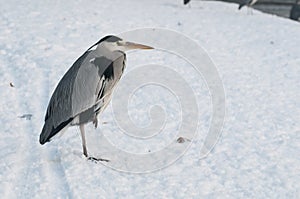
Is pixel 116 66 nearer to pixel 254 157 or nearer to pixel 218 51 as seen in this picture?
pixel 254 157

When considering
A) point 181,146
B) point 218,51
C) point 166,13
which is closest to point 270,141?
point 181,146

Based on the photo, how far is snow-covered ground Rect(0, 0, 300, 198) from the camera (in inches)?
159

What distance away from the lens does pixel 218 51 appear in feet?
27.9

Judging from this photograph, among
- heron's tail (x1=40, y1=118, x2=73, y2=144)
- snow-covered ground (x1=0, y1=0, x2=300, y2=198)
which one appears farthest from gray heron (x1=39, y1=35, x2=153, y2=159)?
snow-covered ground (x1=0, y1=0, x2=300, y2=198)

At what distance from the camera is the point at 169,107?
582 centimetres

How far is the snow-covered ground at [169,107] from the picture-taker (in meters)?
4.04

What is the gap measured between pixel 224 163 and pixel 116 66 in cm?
123

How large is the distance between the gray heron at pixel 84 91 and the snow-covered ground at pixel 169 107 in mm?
393

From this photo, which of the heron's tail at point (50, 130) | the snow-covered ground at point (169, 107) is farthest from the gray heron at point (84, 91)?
the snow-covered ground at point (169, 107)

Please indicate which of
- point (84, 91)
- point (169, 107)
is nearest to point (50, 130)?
point (84, 91)

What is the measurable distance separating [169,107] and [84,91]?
1.86 metres

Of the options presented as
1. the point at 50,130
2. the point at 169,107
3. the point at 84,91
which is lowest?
the point at 169,107

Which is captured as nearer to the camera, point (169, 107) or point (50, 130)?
point (50, 130)

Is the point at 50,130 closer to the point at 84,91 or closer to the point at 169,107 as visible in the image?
the point at 84,91
